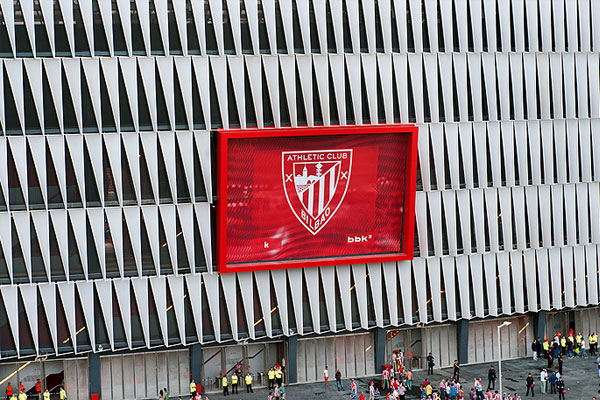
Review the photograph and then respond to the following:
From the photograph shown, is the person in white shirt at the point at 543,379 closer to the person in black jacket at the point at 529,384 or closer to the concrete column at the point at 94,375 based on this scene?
the person in black jacket at the point at 529,384

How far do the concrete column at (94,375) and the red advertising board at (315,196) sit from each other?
988cm

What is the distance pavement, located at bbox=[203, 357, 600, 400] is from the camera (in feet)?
216

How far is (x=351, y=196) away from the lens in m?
66.6

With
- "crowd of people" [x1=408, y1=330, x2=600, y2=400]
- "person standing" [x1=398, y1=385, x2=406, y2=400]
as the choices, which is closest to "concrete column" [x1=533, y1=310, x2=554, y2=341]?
"crowd of people" [x1=408, y1=330, x2=600, y2=400]

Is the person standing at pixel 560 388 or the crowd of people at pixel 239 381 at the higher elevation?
the crowd of people at pixel 239 381

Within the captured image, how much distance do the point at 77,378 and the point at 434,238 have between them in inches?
1005

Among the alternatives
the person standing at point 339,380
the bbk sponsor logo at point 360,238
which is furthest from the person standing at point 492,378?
the bbk sponsor logo at point 360,238

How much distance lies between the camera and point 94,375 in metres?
63.9

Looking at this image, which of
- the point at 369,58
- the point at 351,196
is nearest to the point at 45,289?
the point at 351,196

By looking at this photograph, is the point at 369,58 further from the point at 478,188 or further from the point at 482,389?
Answer: the point at 482,389

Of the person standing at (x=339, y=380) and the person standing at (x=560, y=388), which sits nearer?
the person standing at (x=560, y=388)

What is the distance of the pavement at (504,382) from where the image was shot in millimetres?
65875

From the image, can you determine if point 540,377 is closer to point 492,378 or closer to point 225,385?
point 492,378

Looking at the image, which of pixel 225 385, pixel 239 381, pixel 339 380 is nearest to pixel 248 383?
pixel 239 381
